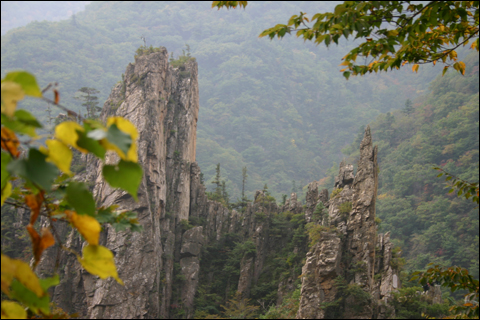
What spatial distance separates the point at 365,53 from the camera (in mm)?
3623

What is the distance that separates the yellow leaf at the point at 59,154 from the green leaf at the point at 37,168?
22 mm

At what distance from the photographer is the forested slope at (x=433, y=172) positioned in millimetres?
32156

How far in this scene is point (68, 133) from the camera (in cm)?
107

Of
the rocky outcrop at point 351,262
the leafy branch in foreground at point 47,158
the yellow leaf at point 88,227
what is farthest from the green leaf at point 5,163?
the rocky outcrop at point 351,262

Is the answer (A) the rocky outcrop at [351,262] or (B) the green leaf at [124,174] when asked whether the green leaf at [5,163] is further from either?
(A) the rocky outcrop at [351,262]

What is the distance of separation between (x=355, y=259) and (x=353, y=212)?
2.17 m

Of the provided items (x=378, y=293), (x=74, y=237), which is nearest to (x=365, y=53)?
(x=378, y=293)

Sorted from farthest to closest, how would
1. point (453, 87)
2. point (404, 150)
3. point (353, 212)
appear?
point (453, 87) < point (404, 150) < point (353, 212)

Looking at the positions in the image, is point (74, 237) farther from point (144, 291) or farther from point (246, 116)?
point (246, 116)

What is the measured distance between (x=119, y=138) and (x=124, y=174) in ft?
0.37

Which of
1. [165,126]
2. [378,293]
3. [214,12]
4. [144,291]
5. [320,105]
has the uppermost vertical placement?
[214,12]

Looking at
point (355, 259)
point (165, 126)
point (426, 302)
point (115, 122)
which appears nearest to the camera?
A: point (115, 122)

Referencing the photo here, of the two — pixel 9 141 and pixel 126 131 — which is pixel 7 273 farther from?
pixel 126 131

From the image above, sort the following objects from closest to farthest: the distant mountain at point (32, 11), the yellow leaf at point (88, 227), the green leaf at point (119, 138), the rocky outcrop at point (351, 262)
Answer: the green leaf at point (119, 138) < the yellow leaf at point (88, 227) < the rocky outcrop at point (351, 262) < the distant mountain at point (32, 11)
